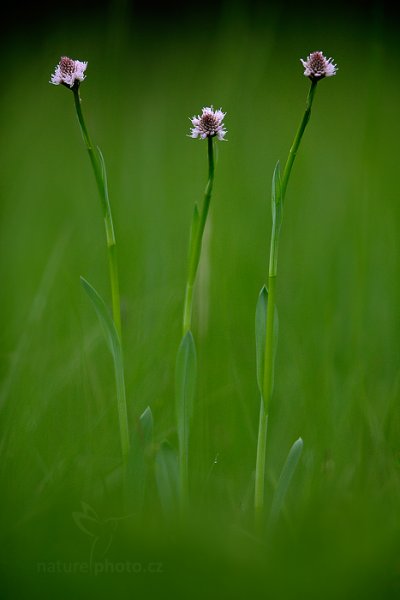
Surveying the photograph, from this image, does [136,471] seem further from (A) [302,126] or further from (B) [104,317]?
(A) [302,126]

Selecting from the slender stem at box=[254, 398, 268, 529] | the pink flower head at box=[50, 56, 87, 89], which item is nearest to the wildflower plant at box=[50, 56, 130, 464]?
the pink flower head at box=[50, 56, 87, 89]

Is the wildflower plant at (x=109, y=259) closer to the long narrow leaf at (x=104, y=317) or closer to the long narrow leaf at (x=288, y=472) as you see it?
the long narrow leaf at (x=104, y=317)

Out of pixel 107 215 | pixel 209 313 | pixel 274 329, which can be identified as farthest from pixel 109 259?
pixel 209 313

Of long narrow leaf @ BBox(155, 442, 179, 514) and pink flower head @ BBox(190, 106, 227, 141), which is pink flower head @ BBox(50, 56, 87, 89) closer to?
pink flower head @ BBox(190, 106, 227, 141)

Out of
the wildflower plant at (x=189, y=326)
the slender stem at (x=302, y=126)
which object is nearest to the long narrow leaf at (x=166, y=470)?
the wildflower plant at (x=189, y=326)

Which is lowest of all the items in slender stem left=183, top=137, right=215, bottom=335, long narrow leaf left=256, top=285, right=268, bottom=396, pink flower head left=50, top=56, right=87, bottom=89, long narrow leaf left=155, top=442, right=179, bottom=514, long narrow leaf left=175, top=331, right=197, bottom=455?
long narrow leaf left=155, top=442, right=179, bottom=514

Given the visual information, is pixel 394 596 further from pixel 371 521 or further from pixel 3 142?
pixel 3 142

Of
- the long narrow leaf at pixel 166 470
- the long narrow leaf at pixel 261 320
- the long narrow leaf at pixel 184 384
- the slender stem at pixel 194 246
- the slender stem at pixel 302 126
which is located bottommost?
the long narrow leaf at pixel 166 470
